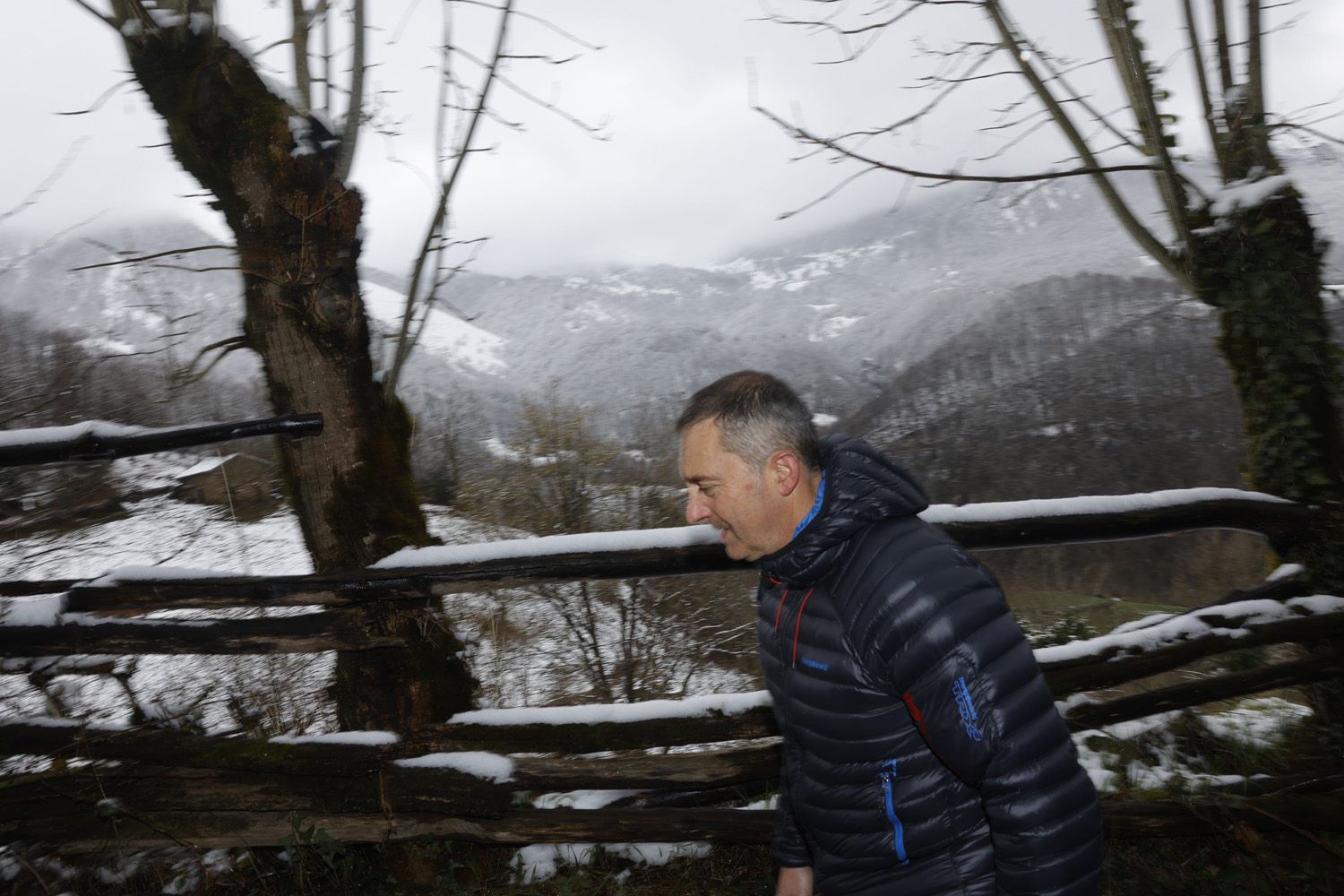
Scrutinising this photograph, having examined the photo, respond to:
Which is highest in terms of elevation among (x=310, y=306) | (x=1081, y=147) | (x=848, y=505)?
(x=1081, y=147)

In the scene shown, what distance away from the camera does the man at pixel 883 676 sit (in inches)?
48.8

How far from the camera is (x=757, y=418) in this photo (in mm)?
1517

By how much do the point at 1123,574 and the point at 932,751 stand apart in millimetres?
12511

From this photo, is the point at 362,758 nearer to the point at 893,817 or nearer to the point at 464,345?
the point at 893,817

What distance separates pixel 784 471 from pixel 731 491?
0.35 ft

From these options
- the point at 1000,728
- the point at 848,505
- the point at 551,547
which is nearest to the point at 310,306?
the point at 551,547

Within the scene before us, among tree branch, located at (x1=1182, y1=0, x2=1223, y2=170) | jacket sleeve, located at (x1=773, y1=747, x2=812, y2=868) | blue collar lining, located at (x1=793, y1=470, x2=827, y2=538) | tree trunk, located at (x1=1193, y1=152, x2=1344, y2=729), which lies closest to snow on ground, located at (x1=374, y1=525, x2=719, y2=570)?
jacket sleeve, located at (x1=773, y1=747, x2=812, y2=868)

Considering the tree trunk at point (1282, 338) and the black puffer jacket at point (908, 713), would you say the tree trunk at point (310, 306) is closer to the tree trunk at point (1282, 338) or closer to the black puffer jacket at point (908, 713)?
the black puffer jacket at point (908, 713)

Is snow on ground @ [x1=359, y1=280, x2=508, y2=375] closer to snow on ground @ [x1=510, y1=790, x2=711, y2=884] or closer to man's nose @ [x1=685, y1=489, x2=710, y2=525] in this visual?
snow on ground @ [x1=510, y1=790, x2=711, y2=884]

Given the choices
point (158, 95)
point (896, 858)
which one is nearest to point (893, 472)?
point (896, 858)

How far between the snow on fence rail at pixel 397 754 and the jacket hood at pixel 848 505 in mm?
1483

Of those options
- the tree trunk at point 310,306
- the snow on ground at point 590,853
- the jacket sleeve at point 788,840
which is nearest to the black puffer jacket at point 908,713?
the jacket sleeve at point 788,840

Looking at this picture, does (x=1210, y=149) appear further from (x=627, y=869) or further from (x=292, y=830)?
(x=292, y=830)

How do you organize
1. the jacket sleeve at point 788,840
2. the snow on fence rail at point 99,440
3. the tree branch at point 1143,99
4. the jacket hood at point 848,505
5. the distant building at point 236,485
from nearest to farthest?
the jacket hood at point 848,505 → the jacket sleeve at point 788,840 → the snow on fence rail at point 99,440 → the tree branch at point 1143,99 → the distant building at point 236,485
